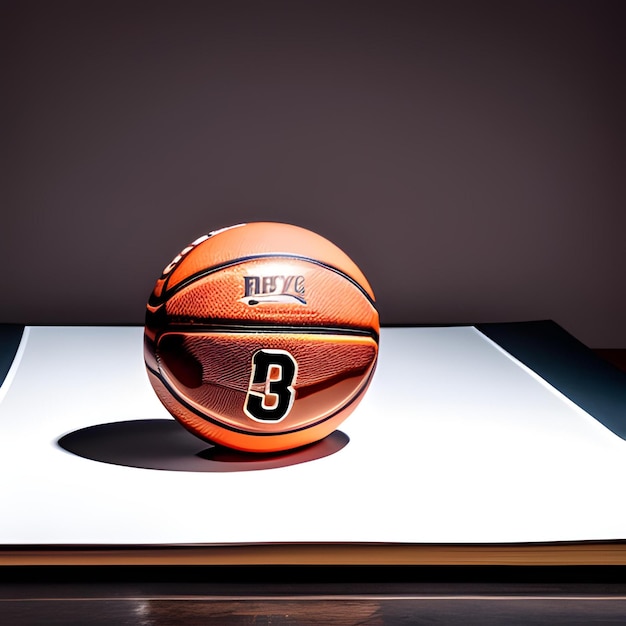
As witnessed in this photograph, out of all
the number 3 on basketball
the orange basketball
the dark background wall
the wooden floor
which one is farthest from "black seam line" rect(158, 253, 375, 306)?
the dark background wall

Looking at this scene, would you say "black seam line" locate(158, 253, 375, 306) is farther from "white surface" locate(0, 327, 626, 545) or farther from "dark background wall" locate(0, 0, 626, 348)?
"dark background wall" locate(0, 0, 626, 348)

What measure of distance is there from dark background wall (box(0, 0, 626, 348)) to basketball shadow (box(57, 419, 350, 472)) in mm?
1448

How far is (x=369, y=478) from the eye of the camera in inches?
57.7

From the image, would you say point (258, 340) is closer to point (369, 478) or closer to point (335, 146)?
point (369, 478)

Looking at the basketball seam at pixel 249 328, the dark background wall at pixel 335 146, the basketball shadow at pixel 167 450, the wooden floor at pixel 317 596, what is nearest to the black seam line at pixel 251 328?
the basketball seam at pixel 249 328

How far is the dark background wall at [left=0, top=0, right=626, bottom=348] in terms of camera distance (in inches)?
118

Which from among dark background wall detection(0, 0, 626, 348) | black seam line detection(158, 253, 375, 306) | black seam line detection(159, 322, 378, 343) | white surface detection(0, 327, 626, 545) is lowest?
white surface detection(0, 327, 626, 545)

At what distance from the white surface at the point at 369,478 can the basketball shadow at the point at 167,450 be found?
0.03 m

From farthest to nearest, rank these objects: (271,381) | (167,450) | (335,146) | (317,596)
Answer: (335,146)
(167,450)
(271,381)
(317,596)

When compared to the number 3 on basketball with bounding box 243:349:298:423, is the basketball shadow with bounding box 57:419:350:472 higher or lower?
lower

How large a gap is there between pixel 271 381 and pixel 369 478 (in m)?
0.20

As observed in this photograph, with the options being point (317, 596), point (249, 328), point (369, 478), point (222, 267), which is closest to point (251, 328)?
point (249, 328)

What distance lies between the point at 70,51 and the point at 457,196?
126 centimetres

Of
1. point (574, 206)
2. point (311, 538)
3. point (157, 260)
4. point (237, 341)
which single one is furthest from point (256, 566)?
point (574, 206)
